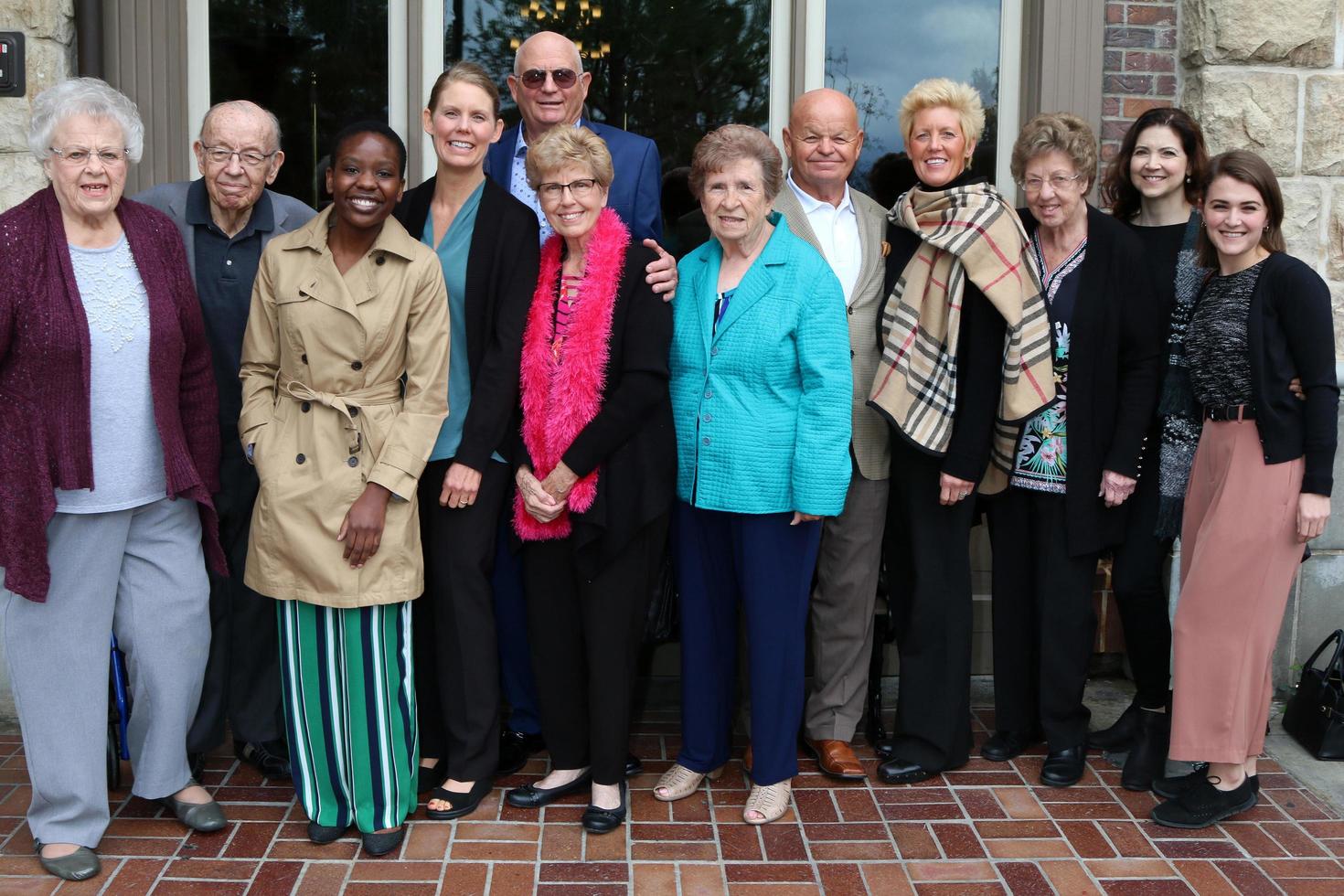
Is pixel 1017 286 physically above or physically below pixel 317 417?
above

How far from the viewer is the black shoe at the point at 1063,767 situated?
12.6 ft

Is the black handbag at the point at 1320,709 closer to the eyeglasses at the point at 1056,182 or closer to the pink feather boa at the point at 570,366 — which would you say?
the eyeglasses at the point at 1056,182

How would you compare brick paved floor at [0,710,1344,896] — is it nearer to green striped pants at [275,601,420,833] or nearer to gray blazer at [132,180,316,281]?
green striped pants at [275,601,420,833]

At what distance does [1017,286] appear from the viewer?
364 centimetres

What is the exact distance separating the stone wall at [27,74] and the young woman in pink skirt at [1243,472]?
11.7 ft

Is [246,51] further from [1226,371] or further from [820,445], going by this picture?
[1226,371]

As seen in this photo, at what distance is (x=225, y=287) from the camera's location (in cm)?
363

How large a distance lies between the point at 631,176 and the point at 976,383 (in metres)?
1.18

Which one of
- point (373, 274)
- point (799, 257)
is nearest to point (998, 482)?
point (799, 257)

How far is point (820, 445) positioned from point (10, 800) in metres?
2.51

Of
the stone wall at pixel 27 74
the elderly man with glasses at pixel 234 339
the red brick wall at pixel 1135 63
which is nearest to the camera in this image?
the elderly man with glasses at pixel 234 339

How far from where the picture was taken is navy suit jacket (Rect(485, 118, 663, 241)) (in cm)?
385

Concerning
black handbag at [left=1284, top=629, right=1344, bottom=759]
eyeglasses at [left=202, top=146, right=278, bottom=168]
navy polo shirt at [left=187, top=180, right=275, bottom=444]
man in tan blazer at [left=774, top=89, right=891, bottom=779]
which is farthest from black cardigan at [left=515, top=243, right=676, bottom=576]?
black handbag at [left=1284, top=629, right=1344, bottom=759]

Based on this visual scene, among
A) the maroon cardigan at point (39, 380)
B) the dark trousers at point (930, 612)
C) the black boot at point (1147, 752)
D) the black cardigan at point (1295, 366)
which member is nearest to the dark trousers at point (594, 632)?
the dark trousers at point (930, 612)
